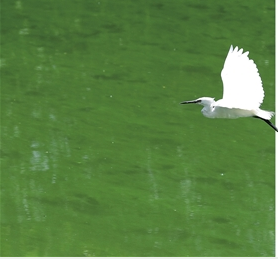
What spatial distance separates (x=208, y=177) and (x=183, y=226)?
46 centimetres

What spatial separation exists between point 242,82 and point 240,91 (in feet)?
0.17

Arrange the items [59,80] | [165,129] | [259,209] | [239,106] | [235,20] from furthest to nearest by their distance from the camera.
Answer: [235,20] < [59,80] < [165,129] < [259,209] < [239,106]

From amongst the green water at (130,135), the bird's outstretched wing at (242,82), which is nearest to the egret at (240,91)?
the bird's outstretched wing at (242,82)

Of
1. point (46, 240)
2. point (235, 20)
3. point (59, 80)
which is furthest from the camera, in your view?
point (235, 20)

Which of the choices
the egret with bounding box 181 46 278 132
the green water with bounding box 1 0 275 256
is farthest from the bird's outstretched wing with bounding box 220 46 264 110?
the green water with bounding box 1 0 275 256

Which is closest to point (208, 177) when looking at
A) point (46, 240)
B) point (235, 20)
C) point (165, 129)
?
point (165, 129)

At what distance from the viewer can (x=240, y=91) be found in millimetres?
3395

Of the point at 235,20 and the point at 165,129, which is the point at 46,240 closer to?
the point at 165,129

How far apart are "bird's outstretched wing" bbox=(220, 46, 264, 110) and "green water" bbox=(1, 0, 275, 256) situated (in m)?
0.74

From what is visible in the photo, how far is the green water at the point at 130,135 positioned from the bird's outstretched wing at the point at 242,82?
0.74m

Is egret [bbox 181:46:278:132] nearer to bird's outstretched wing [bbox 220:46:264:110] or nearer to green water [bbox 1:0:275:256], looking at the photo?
bird's outstretched wing [bbox 220:46:264:110]

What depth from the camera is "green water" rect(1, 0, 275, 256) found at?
148 inches

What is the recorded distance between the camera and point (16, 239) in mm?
3682

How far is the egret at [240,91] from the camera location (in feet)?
10.8
